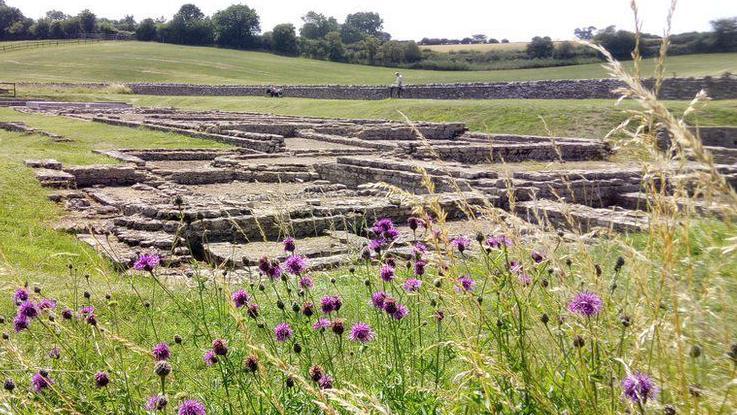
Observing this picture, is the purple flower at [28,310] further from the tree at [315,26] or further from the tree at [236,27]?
the tree at [315,26]

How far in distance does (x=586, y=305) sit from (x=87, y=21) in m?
123

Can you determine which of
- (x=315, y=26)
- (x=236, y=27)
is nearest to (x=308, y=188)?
(x=236, y=27)

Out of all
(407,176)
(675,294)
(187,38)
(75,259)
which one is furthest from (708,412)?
(187,38)

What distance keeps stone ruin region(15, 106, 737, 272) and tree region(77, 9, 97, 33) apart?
317 feet

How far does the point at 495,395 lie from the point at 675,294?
85 cm

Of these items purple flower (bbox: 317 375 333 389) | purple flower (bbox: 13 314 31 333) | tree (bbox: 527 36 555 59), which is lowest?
purple flower (bbox: 13 314 31 333)

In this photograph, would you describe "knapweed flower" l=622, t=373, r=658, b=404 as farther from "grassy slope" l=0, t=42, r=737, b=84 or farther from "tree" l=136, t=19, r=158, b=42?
"tree" l=136, t=19, r=158, b=42

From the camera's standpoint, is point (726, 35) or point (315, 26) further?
point (315, 26)

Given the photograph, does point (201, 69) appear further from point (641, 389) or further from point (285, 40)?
point (641, 389)

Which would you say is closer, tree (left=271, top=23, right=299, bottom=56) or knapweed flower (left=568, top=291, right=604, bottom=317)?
knapweed flower (left=568, top=291, right=604, bottom=317)

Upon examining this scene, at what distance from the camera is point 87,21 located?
112 m

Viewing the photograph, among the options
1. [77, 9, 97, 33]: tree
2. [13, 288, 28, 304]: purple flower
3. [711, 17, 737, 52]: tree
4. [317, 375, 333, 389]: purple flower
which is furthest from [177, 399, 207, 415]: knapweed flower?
[77, 9, 97, 33]: tree

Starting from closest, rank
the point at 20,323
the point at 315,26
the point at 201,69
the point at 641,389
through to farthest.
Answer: the point at 641,389
the point at 20,323
the point at 201,69
the point at 315,26

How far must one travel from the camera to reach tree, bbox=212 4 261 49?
4225 inches
